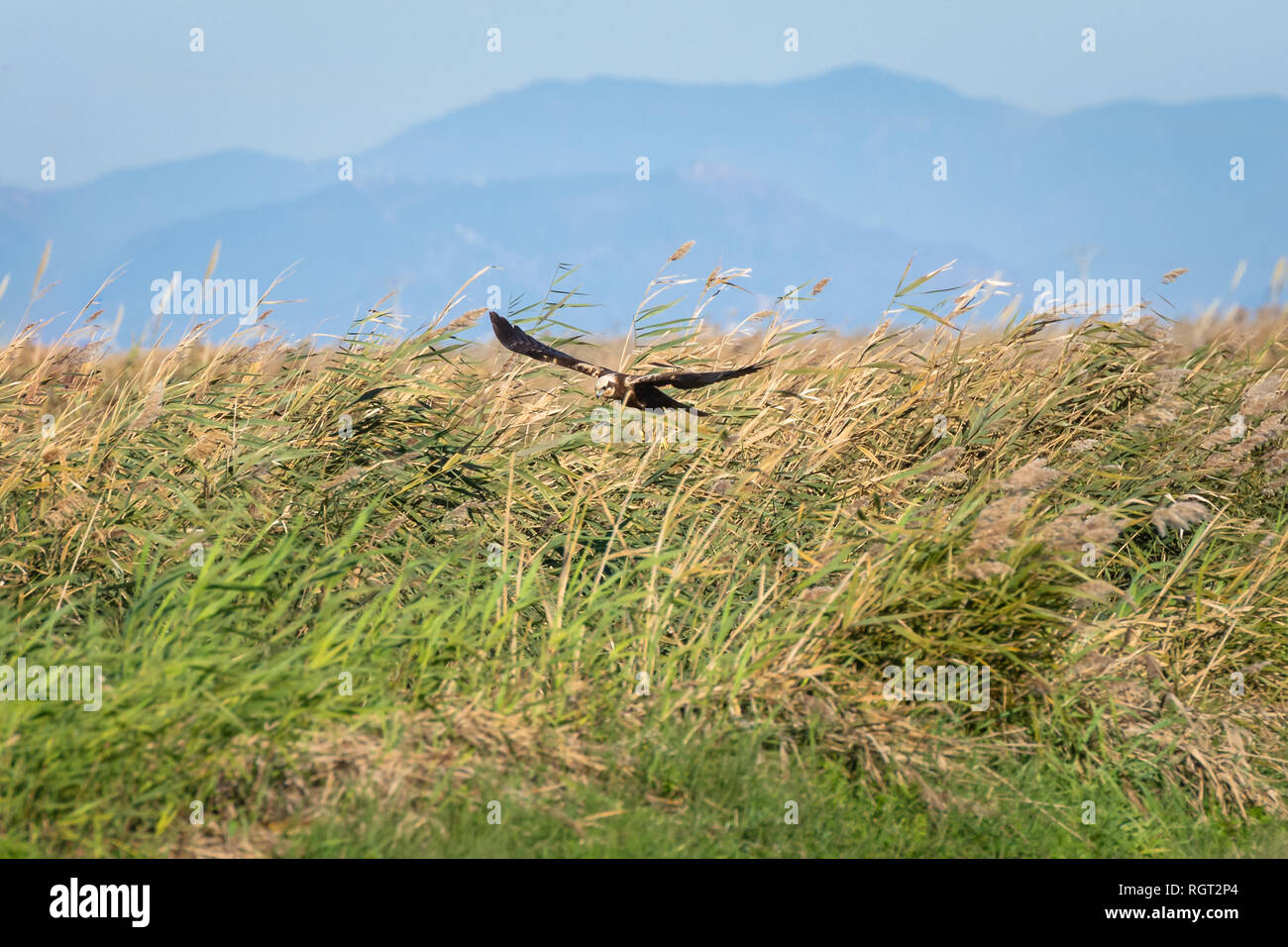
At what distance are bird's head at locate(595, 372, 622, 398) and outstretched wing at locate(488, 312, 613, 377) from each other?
3 cm

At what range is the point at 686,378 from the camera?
5.34 meters

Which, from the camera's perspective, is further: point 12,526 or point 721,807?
point 12,526

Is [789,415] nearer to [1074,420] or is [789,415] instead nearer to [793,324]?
[793,324]

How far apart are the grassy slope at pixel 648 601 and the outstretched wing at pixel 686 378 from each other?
1.24ft

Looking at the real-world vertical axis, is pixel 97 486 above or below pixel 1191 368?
below

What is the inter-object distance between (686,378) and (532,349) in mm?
795

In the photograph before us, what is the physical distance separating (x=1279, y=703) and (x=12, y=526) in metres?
5.62

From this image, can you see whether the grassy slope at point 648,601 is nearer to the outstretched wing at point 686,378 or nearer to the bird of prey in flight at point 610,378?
the bird of prey in flight at point 610,378

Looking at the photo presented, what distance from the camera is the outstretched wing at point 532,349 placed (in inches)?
219

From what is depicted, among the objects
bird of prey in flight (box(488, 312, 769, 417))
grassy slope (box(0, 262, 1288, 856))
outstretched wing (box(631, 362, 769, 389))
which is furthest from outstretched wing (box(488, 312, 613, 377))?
grassy slope (box(0, 262, 1288, 856))

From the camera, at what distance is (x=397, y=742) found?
140 inches

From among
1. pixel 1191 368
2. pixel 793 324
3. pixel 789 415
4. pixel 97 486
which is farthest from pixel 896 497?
pixel 97 486

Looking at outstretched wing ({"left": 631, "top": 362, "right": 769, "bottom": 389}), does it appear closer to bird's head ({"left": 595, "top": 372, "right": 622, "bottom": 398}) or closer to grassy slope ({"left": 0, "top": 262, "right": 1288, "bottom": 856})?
bird's head ({"left": 595, "top": 372, "right": 622, "bottom": 398})
